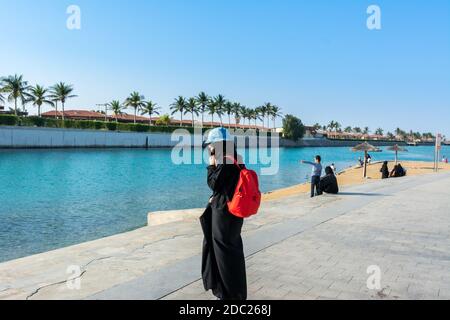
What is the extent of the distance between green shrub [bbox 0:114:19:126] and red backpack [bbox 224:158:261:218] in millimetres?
67862

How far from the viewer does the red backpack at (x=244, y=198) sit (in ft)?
12.9

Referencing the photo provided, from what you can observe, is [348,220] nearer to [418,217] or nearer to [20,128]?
[418,217]

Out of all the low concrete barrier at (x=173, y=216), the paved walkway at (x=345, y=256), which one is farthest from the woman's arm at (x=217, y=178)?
the low concrete barrier at (x=173, y=216)

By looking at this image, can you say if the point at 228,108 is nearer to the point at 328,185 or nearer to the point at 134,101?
the point at 134,101

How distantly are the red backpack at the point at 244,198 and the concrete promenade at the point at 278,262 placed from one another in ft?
4.05

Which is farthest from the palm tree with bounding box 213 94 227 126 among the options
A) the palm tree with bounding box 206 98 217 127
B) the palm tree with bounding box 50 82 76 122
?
the palm tree with bounding box 50 82 76 122

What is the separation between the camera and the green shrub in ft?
206

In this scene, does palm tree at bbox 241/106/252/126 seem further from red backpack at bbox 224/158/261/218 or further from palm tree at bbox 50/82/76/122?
red backpack at bbox 224/158/261/218

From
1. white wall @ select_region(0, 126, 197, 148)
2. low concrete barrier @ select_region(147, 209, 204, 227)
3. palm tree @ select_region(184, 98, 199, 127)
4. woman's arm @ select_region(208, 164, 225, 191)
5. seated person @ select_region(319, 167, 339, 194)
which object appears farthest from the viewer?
palm tree @ select_region(184, 98, 199, 127)

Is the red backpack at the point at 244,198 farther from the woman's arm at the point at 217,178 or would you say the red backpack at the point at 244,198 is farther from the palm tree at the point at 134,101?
the palm tree at the point at 134,101

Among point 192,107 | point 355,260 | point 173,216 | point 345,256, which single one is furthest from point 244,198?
point 192,107

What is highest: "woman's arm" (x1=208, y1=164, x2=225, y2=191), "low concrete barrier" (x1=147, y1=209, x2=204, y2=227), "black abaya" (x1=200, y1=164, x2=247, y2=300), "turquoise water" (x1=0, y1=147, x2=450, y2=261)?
"woman's arm" (x1=208, y1=164, x2=225, y2=191)

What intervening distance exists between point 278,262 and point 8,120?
66898 mm
